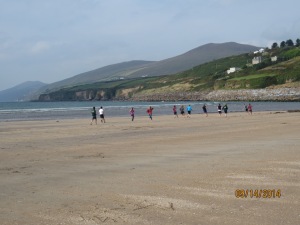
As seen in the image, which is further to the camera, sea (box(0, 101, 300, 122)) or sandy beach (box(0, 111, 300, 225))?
sea (box(0, 101, 300, 122))

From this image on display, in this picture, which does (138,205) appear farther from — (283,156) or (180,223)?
(283,156)

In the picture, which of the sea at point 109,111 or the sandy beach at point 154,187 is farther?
the sea at point 109,111

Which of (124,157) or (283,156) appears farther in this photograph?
(124,157)

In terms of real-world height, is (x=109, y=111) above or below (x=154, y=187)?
below

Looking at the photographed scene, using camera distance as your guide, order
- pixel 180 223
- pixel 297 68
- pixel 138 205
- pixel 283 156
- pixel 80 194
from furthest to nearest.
Answer: pixel 297 68 < pixel 283 156 < pixel 80 194 < pixel 138 205 < pixel 180 223

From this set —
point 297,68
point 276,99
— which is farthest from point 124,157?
point 297,68

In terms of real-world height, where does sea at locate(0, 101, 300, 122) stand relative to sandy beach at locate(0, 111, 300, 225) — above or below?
below

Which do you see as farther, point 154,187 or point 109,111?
point 109,111

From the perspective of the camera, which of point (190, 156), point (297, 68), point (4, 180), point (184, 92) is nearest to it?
point (4, 180)

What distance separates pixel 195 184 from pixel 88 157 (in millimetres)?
6223

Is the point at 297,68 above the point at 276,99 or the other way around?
above

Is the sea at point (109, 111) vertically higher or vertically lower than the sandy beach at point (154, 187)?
lower

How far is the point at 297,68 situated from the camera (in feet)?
460

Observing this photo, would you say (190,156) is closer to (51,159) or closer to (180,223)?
(51,159)
